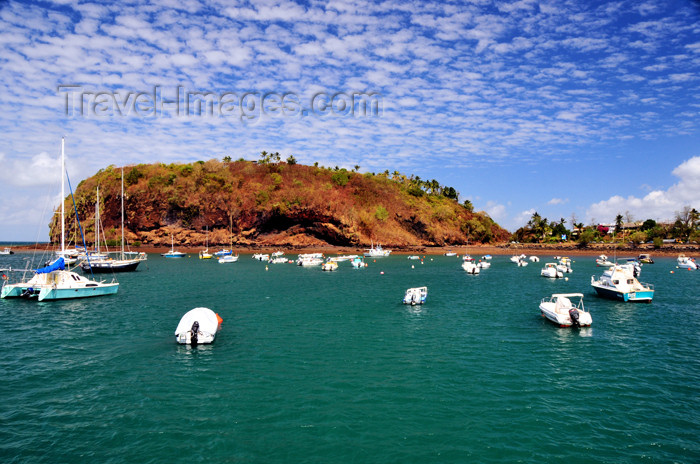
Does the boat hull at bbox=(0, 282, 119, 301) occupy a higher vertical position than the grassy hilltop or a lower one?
lower

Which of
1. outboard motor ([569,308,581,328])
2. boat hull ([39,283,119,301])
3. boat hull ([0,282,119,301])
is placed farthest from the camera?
boat hull ([0,282,119,301])

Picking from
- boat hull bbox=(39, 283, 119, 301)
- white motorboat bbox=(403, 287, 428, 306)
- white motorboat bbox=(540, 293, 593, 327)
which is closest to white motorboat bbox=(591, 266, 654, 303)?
white motorboat bbox=(540, 293, 593, 327)

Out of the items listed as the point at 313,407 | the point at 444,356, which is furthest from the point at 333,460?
the point at 444,356

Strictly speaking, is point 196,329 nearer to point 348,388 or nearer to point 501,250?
point 348,388

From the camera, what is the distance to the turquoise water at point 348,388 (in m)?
15.1

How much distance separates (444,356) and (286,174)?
485 ft

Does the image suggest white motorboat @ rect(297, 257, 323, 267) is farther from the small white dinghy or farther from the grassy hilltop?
the small white dinghy

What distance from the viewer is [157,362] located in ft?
79.2

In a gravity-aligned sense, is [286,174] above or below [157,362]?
above

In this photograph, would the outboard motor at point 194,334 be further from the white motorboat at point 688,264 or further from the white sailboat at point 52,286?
the white motorboat at point 688,264

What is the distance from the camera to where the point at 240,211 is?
150500 millimetres

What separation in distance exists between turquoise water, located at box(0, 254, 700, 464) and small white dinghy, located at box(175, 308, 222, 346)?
746 millimetres

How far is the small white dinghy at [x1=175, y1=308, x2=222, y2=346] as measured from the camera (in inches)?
1073

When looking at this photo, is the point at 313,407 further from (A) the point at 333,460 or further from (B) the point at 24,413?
(B) the point at 24,413
